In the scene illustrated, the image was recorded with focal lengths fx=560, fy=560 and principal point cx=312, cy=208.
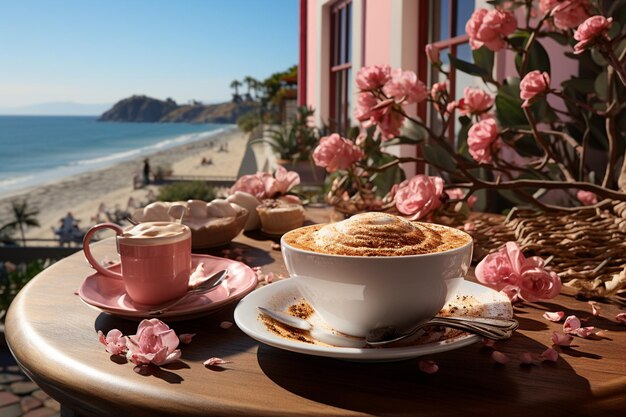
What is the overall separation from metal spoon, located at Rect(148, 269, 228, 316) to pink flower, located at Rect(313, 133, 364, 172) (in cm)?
64

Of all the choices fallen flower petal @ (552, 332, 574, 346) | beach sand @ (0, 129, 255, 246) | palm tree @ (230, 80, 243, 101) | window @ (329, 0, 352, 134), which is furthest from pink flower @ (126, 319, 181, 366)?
palm tree @ (230, 80, 243, 101)

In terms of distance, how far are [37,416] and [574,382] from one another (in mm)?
2931

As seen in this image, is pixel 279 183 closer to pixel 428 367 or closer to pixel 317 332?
pixel 317 332

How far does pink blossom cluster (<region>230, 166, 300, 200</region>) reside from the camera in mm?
1675

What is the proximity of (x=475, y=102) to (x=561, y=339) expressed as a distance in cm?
97

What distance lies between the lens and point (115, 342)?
2.38 ft

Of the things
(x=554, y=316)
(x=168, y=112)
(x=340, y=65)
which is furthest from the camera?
→ (x=168, y=112)

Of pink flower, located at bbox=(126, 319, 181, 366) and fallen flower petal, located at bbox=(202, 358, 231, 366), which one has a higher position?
pink flower, located at bbox=(126, 319, 181, 366)

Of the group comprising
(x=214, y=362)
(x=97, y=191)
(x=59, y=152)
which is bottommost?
(x=97, y=191)

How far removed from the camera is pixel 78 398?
65 cm

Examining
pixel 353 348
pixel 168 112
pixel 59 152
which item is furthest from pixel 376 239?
pixel 168 112

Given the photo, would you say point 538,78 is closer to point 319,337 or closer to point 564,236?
point 564,236

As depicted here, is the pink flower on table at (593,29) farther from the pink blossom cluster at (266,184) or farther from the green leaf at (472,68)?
the pink blossom cluster at (266,184)

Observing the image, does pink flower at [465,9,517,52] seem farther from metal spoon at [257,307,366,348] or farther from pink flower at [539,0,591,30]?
metal spoon at [257,307,366,348]
